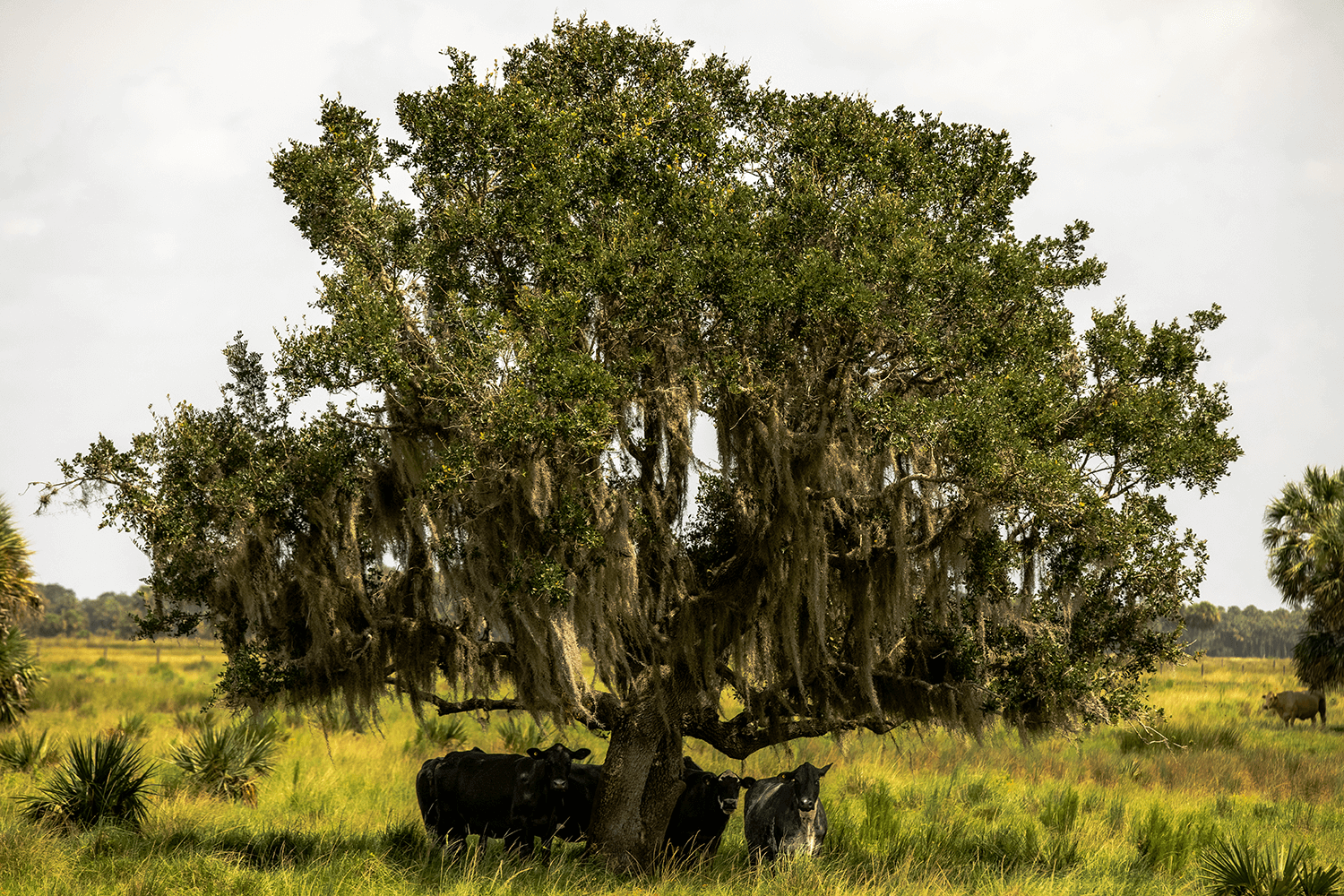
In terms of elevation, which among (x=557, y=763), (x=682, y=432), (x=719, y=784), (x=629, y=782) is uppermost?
(x=682, y=432)

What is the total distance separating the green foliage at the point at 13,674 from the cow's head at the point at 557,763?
13.9 metres

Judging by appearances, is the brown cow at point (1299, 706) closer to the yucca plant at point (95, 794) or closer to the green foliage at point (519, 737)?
the green foliage at point (519, 737)

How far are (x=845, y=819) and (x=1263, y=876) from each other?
5.79 metres

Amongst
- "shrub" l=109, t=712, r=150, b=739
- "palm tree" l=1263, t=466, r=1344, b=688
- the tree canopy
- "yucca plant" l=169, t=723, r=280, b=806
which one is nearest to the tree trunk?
the tree canopy

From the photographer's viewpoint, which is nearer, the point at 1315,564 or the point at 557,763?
the point at 557,763

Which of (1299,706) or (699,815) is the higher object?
(699,815)

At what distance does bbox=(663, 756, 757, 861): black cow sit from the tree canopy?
1.18 meters

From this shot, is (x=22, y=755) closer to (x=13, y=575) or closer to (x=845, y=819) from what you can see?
(x=13, y=575)

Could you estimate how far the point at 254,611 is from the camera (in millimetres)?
10188

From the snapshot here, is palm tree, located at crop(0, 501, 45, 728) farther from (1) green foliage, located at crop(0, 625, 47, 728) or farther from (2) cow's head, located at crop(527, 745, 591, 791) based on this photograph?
(2) cow's head, located at crop(527, 745, 591, 791)

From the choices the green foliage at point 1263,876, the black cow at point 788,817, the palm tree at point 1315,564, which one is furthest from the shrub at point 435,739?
the palm tree at point 1315,564

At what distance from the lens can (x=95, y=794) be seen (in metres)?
12.4

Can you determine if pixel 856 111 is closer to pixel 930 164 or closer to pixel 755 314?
pixel 930 164

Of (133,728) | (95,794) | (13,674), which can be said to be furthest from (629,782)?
(13,674)
